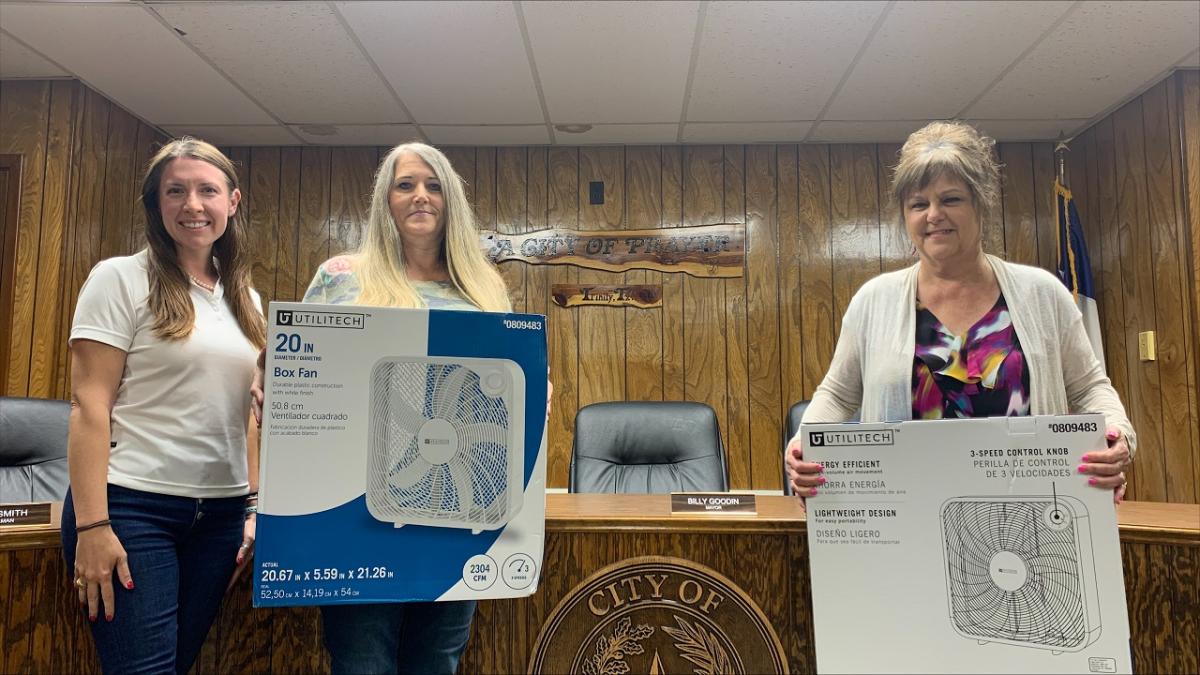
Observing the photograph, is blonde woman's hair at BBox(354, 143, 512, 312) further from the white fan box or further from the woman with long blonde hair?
the white fan box

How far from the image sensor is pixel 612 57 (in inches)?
99.3

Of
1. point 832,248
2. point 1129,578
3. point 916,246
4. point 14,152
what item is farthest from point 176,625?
point 832,248

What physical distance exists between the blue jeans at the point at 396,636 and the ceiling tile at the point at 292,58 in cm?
194

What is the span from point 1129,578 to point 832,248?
2376 millimetres

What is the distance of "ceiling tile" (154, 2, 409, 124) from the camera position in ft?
7.39

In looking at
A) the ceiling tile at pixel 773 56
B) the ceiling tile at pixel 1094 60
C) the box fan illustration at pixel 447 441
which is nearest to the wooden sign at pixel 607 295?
the ceiling tile at pixel 773 56

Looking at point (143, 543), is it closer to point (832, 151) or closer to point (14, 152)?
point (14, 152)

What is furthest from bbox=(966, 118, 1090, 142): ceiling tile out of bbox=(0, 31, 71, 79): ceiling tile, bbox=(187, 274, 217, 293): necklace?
bbox=(0, 31, 71, 79): ceiling tile

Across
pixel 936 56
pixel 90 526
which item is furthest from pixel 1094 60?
pixel 90 526

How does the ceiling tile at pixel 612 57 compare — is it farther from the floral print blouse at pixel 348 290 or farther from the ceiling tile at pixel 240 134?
the floral print blouse at pixel 348 290

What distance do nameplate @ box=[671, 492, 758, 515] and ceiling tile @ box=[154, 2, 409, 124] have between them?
6.23 feet

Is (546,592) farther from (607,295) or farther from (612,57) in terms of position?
(607,295)

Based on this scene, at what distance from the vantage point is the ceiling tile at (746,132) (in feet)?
10.4

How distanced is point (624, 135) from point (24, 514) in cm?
266
